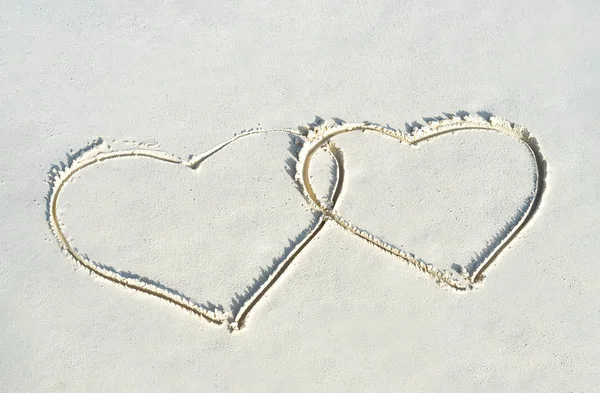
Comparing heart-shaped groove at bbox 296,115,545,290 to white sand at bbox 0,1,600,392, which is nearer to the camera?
white sand at bbox 0,1,600,392

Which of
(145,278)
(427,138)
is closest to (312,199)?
(427,138)

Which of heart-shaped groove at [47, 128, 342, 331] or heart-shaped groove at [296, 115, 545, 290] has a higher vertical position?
heart-shaped groove at [296, 115, 545, 290]

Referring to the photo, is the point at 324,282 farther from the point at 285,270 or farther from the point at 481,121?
the point at 481,121

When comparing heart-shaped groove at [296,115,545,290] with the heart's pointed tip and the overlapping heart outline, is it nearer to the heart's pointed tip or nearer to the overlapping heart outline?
the overlapping heart outline

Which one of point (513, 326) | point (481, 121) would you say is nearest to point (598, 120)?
point (481, 121)

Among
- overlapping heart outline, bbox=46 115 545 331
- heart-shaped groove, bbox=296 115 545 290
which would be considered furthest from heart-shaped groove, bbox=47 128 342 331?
heart-shaped groove, bbox=296 115 545 290

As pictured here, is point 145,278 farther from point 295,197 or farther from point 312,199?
point 312,199

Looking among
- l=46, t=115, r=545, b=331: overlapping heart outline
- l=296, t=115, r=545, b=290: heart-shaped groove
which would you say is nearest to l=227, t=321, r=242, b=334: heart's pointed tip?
l=46, t=115, r=545, b=331: overlapping heart outline
